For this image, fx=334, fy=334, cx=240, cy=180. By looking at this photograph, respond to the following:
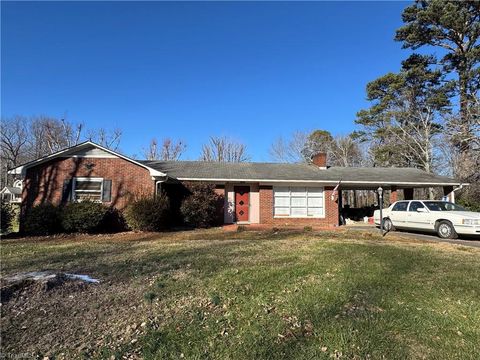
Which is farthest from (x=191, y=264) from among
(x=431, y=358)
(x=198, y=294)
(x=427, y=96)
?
(x=427, y=96)

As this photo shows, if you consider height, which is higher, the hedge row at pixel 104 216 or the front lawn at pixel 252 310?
the hedge row at pixel 104 216

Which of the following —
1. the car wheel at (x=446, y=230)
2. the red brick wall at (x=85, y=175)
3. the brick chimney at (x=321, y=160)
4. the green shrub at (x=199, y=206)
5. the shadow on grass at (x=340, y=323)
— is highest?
the brick chimney at (x=321, y=160)

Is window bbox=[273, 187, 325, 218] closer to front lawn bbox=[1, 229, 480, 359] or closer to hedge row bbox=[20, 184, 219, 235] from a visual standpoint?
hedge row bbox=[20, 184, 219, 235]

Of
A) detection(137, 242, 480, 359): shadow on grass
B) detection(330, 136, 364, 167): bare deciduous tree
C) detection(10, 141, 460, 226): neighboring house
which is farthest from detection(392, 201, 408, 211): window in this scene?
detection(330, 136, 364, 167): bare deciduous tree

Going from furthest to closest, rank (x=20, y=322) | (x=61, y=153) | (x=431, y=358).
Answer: (x=61, y=153)
(x=20, y=322)
(x=431, y=358)

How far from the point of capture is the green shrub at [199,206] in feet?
53.9

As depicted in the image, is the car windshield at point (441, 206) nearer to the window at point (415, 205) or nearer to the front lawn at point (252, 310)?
the window at point (415, 205)

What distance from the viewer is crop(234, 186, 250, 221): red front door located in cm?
1931

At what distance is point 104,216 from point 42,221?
2368 mm

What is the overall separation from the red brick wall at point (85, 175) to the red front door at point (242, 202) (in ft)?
17.2

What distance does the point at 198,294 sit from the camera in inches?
203

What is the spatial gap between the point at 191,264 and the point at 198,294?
2203 mm

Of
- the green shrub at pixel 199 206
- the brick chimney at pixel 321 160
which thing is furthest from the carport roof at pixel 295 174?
the green shrub at pixel 199 206

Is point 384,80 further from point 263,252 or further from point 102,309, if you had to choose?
point 102,309
